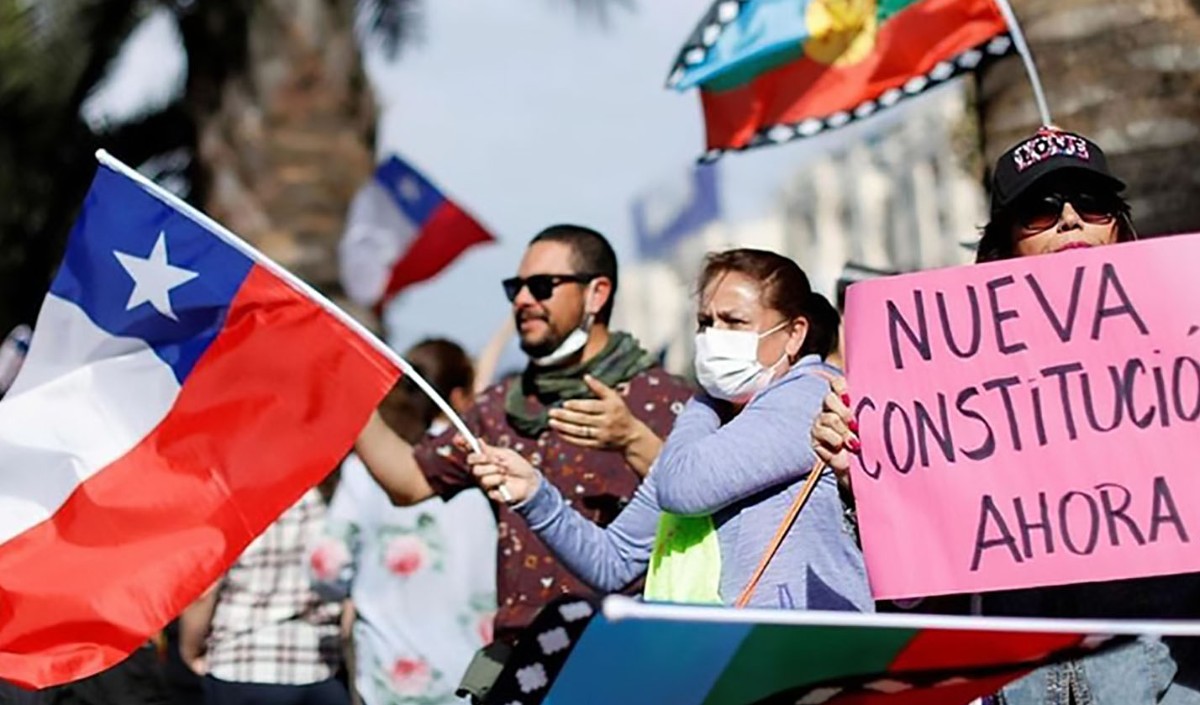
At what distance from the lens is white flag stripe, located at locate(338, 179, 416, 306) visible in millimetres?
12320

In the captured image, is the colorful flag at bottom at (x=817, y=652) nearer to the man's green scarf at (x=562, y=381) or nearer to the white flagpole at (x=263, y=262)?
the white flagpole at (x=263, y=262)

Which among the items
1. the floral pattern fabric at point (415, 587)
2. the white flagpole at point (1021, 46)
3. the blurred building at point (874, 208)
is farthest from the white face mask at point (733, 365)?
the blurred building at point (874, 208)

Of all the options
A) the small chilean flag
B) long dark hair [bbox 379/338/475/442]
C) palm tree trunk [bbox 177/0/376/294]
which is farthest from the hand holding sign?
palm tree trunk [bbox 177/0/376/294]

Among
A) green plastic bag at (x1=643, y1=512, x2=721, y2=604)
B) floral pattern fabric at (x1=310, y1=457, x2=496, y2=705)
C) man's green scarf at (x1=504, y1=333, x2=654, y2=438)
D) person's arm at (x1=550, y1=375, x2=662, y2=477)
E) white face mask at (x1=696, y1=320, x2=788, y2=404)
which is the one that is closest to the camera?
green plastic bag at (x1=643, y1=512, x2=721, y2=604)

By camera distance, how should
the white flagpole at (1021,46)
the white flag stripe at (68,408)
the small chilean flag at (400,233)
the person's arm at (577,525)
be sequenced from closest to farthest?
the person's arm at (577,525) < the white flag stripe at (68,408) < the white flagpole at (1021,46) < the small chilean flag at (400,233)

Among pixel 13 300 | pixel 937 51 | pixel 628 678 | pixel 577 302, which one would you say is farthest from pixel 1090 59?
pixel 13 300

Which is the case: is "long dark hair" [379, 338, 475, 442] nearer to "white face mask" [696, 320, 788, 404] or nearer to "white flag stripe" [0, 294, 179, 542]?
"white flag stripe" [0, 294, 179, 542]

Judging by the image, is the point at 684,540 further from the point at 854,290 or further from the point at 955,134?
the point at 955,134

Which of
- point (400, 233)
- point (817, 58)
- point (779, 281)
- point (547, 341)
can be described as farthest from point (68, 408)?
point (400, 233)

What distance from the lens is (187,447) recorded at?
620 centimetres

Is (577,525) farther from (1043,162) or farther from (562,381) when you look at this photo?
(1043,162)

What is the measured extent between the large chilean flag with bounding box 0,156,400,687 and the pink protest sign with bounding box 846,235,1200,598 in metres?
1.90

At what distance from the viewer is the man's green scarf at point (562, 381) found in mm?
6359

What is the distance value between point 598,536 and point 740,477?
2.58ft
